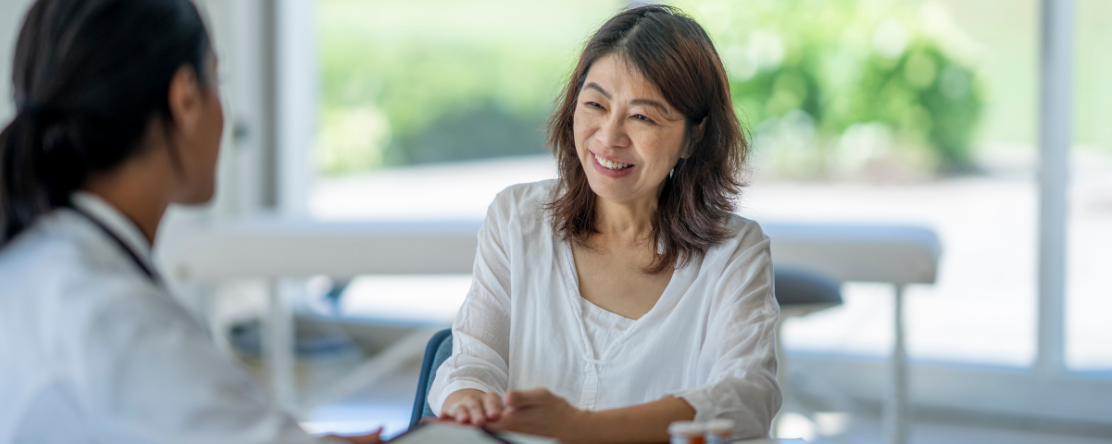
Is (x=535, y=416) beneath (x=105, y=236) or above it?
beneath

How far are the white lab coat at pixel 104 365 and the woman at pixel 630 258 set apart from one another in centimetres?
55

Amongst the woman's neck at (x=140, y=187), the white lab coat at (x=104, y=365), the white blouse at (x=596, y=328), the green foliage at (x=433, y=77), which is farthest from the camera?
the green foliage at (x=433, y=77)

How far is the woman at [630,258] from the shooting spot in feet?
4.54

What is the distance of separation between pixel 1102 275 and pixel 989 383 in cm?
52

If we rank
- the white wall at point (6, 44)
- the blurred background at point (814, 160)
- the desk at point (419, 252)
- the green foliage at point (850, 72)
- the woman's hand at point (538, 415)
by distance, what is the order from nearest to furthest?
1. the woman's hand at point (538, 415)
2. the desk at point (419, 252)
3. the white wall at point (6, 44)
4. the blurred background at point (814, 160)
5. the green foliage at point (850, 72)

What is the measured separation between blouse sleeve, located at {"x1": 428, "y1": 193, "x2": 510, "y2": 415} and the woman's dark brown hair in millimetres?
109

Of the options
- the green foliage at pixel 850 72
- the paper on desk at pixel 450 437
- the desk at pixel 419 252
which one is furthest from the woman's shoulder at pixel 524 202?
the green foliage at pixel 850 72

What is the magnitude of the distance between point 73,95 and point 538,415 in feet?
2.10

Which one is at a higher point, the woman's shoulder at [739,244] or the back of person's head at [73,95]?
the back of person's head at [73,95]

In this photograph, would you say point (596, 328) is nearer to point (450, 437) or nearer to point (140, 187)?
point (450, 437)

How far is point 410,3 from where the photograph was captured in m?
3.93

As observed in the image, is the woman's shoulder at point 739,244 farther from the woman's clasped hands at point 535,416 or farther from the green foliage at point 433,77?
the green foliage at point 433,77

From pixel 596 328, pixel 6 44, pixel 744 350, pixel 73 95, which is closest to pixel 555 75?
pixel 596 328

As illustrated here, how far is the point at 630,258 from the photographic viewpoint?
1494 millimetres
